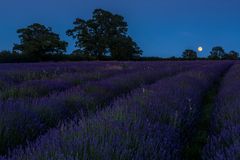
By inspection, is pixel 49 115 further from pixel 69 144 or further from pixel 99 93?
pixel 69 144

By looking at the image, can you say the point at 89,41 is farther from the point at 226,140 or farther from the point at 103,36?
the point at 226,140

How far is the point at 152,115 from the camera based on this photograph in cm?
353

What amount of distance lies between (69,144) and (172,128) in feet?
3.96

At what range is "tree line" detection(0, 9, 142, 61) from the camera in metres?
35.8

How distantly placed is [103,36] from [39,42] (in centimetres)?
810

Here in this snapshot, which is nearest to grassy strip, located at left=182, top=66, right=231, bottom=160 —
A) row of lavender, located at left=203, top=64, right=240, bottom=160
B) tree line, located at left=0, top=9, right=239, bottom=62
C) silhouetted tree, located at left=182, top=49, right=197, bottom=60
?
row of lavender, located at left=203, top=64, right=240, bottom=160

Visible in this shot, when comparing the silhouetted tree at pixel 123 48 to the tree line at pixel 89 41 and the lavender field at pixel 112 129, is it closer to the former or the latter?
the tree line at pixel 89 41

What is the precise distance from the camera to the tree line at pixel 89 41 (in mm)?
35812

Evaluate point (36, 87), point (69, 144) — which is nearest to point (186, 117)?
point (69, 144)

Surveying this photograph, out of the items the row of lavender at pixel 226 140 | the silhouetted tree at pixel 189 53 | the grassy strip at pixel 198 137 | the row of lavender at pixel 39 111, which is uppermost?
the row of lavender at pixel 226 140

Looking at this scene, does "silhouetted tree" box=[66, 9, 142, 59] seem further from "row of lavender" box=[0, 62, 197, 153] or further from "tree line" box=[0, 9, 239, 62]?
"row of lavender" box=[0, 62, 197, 153]

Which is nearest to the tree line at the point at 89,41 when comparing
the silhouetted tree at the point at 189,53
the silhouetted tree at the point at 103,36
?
the silhouetted tree at the point at 103,36

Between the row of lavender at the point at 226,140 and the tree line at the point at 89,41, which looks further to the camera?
the tree line at the point at 89,41

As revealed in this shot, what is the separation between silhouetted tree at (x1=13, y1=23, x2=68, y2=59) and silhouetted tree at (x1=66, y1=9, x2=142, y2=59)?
4349mm
